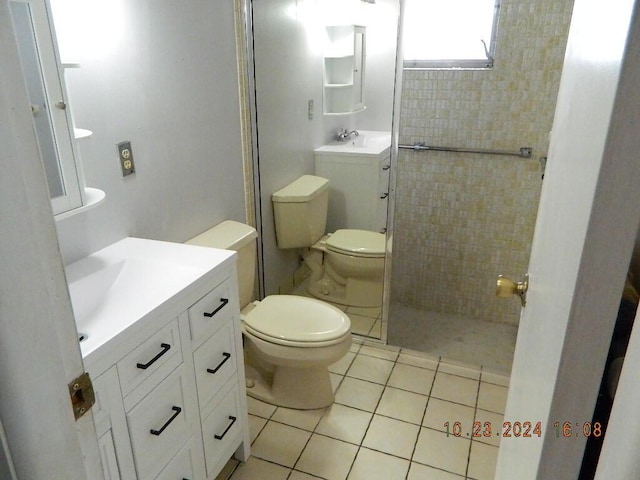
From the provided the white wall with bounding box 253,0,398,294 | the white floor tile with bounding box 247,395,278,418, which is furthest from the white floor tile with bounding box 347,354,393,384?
the white wall with bounding box 253,0,398,294

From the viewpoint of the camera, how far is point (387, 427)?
2.05 metres

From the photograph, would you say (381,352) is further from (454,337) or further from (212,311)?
(212,311)

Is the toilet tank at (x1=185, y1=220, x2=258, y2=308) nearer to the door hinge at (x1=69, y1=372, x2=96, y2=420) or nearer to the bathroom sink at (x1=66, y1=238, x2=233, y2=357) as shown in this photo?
the bathroom sink at (x1=66, y1=238, x2=233, y2=357)

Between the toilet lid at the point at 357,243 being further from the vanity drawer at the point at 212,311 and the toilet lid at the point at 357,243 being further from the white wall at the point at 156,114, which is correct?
the vanity drawer at the point at 212,311

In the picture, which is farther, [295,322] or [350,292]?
[350,292]

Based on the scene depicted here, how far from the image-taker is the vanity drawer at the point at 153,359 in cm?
121

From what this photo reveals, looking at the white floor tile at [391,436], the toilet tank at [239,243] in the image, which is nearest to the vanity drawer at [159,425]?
the toilet tank at [239,243]

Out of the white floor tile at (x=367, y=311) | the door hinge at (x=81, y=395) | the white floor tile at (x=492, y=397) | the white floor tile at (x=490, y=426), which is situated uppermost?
the door hinge at (x=81, y=395)

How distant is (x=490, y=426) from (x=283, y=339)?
0.95 m

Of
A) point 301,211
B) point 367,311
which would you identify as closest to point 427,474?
point 367,311

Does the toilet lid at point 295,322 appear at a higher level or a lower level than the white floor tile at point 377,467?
higher

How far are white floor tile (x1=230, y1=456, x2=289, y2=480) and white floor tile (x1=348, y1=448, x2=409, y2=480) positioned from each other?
0.84 feet

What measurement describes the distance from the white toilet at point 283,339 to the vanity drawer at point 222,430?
308mm

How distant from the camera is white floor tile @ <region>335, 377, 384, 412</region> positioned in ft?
7.18
